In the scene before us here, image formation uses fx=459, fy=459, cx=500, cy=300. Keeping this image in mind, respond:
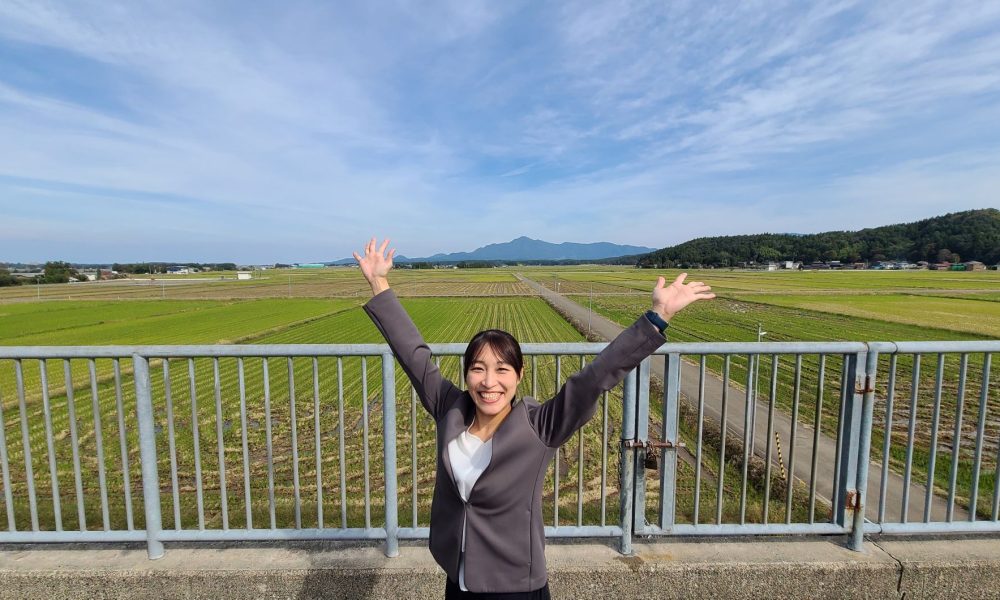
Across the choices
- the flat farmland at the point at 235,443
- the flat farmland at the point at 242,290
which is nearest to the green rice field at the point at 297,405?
the flat farmland at the point at 235,443

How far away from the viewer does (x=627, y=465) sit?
110 inches

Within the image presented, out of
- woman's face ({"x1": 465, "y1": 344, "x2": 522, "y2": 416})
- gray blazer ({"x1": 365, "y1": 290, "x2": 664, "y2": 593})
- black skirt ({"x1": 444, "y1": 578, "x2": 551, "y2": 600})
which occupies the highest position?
woman's face ({"x1": 465, "y1": 344, "x2": 522, "y2": 416})

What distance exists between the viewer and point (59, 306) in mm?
63094

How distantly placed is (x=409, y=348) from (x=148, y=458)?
2.17 metres

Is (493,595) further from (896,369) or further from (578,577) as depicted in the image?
(896,369)

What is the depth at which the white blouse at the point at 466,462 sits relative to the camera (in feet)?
5.58

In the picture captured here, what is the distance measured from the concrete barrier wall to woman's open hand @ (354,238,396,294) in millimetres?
1804

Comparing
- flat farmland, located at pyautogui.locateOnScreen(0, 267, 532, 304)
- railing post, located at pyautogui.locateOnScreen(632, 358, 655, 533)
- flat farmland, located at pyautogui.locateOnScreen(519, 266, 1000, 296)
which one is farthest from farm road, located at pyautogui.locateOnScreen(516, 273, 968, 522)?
flat farmland, located at pyautogui.locateOnScreen(519, 266, 1000, 296)

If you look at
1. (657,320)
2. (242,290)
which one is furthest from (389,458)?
(242,290)

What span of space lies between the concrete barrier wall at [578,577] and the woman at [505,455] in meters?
1.15

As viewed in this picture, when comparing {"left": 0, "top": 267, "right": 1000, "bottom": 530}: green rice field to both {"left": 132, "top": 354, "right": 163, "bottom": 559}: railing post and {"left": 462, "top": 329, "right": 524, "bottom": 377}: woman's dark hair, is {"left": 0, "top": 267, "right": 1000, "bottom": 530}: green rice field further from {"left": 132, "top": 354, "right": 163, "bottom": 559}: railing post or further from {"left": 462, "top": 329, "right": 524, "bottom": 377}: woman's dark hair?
{"left": 462, "top": 329, "right": 524, "bottom": 377}: woman's dark hair

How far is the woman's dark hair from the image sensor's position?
5.78 feet

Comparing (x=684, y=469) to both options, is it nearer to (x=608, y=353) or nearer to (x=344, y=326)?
(x=608, y=353)

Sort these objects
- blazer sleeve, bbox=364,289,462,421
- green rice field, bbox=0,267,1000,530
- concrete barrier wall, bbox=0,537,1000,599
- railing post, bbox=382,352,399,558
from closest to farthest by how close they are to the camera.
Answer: blazer sleeve, bbox=364,289,462,421, concrete barrier wall, bbox=0,537,1000,599, railing post, bbox=382,352,399,558, green rice field, bbox=0,267,1000,530
